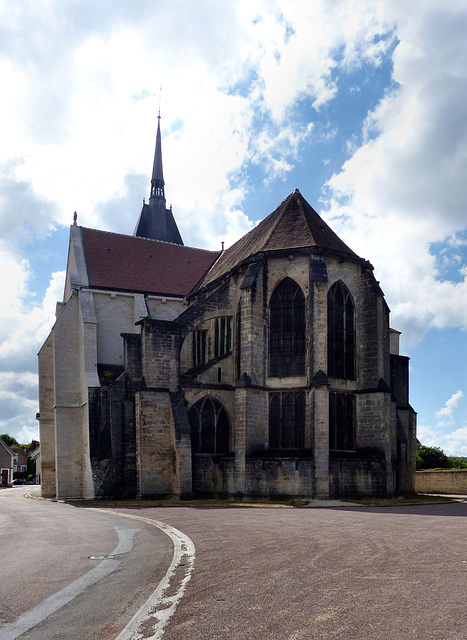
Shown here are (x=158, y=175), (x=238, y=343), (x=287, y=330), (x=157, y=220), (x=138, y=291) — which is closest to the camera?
(x=287, y=330)

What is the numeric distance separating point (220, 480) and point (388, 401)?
7.74 m

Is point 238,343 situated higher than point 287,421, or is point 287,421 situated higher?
point 238,343

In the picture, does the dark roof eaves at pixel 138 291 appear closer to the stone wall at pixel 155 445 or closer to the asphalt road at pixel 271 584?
the stone wall at pixel 155 445

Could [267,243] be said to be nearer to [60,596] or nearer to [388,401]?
[388,401]

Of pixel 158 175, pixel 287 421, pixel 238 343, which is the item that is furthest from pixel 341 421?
pixel 158 175

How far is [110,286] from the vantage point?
36.1 meters

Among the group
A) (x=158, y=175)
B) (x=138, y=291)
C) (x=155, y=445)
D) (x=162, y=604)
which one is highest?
(x=158, y=175)

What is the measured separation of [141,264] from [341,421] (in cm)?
1849

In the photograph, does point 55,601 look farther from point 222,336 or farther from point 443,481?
point 443,481

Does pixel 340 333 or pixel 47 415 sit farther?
pixel 47 415

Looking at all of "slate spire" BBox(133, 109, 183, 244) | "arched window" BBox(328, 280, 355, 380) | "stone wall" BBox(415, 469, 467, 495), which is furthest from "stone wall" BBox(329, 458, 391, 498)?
"slate spire" BBox(133, 109, 183, 244)

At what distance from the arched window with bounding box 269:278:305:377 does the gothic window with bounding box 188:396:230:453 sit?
301cm

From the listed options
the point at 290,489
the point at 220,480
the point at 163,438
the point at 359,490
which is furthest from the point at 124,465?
the point at 359,490

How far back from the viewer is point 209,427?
26359 millimetres
